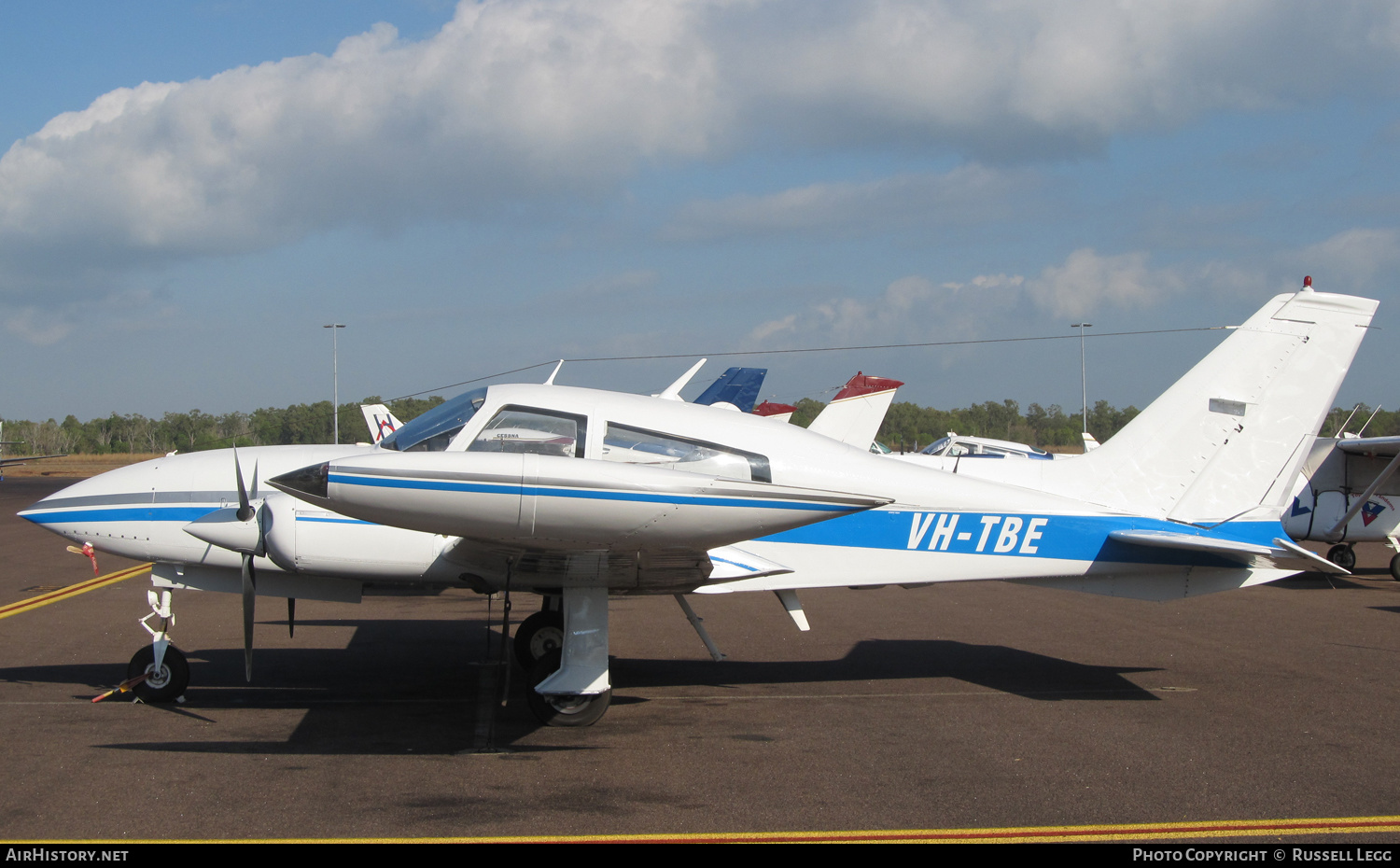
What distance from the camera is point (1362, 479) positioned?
647 inches

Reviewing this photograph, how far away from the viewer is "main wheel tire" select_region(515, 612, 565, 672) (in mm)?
8078

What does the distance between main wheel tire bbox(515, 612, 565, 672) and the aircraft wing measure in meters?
14.3

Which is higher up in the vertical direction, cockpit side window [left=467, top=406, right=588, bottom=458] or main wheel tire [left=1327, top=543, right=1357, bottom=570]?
cockpit side window [left=467, top=406, right=588, bottom=458]

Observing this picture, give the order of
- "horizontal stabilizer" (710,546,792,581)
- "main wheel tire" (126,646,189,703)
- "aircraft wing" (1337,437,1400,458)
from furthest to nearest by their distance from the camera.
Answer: "aircraft wing" (1337,437,1400,458) → "main wheel tire" (126,646,189,703) → "horizontal stabilizer" (710,546,792,581)

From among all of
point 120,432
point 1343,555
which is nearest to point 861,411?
point 1343,555

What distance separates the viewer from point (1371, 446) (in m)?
15.8

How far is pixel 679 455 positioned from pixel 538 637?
104 inches

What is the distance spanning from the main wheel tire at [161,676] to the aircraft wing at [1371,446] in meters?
17.2

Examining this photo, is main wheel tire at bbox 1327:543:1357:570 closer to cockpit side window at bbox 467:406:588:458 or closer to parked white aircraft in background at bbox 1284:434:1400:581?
parked white aircraft in background at bbox 1284:434:1400:581

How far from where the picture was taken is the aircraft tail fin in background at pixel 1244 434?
8.03m

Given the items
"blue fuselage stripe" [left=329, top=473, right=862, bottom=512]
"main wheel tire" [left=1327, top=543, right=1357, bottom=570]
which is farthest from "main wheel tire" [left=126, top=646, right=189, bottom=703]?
"main wheel tire" [left=1327, top=543, right=1357, bottom=570]

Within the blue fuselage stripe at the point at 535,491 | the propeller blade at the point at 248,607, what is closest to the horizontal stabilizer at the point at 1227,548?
the blue fuselage stripe at the point at 535,491

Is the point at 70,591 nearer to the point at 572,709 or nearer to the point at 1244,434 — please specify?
the point at 572,709
